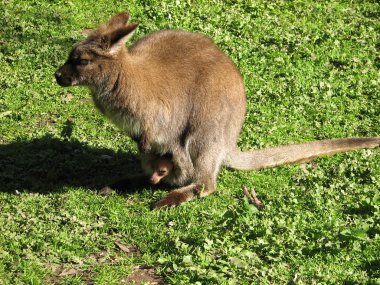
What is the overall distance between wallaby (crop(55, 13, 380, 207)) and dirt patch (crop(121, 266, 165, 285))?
0.92 meters

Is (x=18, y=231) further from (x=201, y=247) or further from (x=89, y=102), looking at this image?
(x=89, y=102)

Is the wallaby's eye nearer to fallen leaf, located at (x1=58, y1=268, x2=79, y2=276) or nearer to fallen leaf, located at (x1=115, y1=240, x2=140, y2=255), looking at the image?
fallen leaf, located at (x1=115, y1=240, x2=140, y2=255)

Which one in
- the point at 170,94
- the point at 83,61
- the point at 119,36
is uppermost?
the point at 119,36

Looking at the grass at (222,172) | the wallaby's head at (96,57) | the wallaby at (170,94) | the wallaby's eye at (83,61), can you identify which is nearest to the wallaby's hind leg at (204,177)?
the wallaby at (170,94)

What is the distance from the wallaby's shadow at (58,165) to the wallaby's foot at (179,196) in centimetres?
58

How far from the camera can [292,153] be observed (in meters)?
6.81

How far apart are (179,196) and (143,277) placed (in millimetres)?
1169

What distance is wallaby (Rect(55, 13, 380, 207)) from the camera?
238 inches

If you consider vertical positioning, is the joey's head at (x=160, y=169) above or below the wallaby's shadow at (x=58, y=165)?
above

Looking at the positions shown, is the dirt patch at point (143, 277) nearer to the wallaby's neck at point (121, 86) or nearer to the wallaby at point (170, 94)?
the wallaby at point (170, 94)

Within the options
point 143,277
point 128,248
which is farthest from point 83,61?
point 143,277

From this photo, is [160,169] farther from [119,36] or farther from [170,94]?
[119,36]

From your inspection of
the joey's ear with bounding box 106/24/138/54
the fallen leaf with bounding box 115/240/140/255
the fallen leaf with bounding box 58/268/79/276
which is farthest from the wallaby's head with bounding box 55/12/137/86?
the fallen leaf with bounding box 58/268/79/276

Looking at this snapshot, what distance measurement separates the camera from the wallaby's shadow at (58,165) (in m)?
6.36
